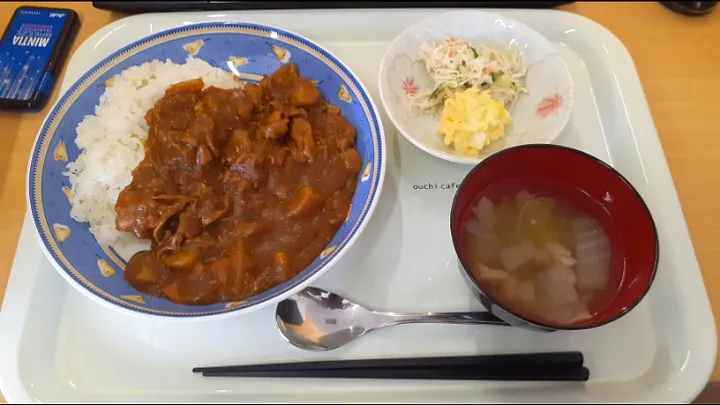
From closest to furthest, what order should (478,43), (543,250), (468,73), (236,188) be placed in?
1. (543,250)
2. (236,188)
3. (468,73)
4. (478,43)

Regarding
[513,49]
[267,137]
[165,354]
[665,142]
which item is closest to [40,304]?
[165,354]

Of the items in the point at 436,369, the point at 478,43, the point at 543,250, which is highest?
the point at 478,43

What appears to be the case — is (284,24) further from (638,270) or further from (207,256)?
(638,270)

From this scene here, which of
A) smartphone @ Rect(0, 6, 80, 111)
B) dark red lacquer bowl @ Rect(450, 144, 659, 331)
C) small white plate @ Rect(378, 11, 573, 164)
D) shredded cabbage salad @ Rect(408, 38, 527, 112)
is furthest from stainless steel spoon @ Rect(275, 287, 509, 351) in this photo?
smartphone @ Rect(0, 6, 80, 111)

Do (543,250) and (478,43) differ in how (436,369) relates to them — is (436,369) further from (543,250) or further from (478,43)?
(478,43)

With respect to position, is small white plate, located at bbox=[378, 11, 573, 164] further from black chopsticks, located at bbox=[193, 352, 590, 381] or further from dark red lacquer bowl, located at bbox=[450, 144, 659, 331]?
black chopsticks, located at bbox=[193, 352, 590, 381]

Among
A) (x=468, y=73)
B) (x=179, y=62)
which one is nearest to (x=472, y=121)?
(x=468, y=73)
